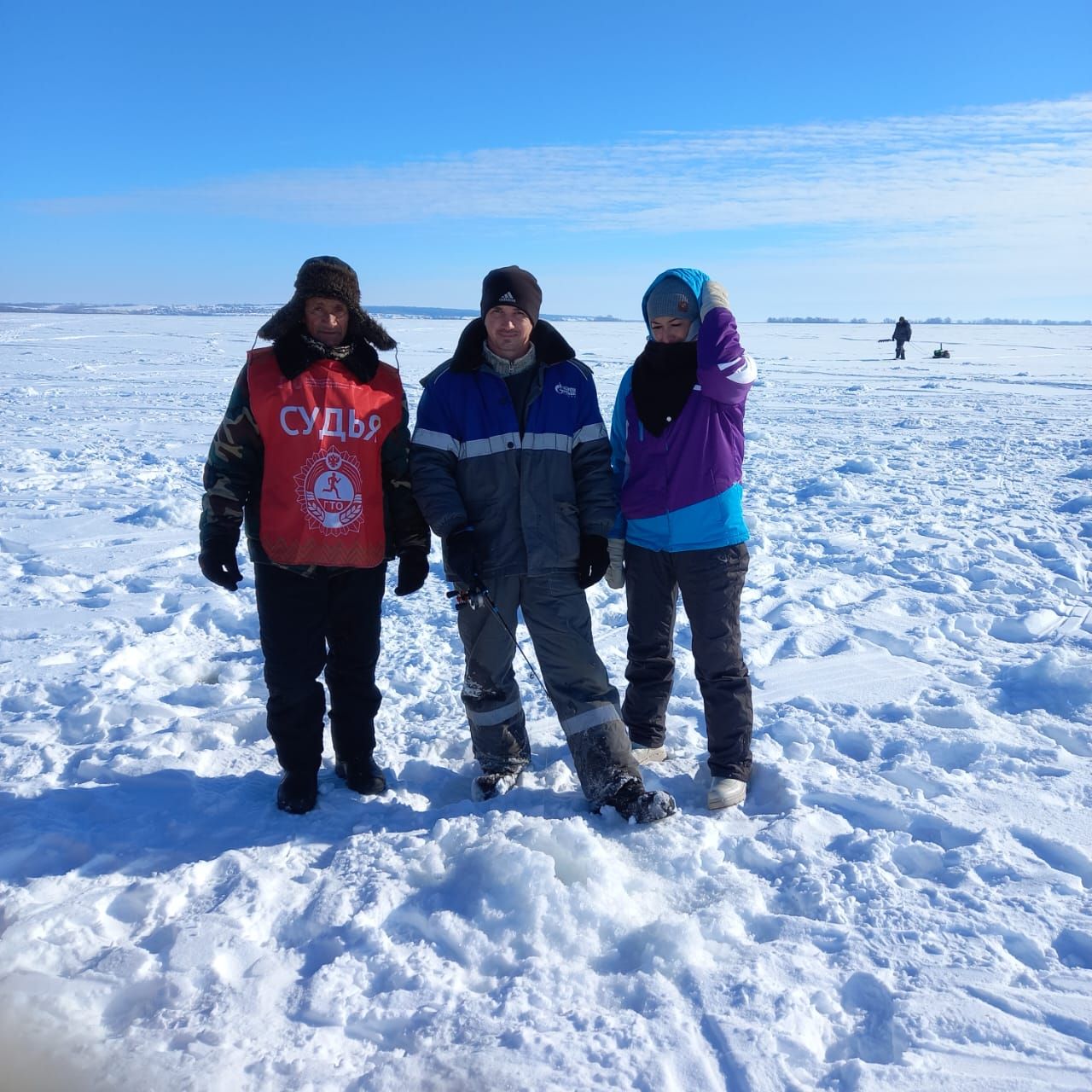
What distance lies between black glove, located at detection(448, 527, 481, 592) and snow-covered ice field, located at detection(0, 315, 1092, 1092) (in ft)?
2.53

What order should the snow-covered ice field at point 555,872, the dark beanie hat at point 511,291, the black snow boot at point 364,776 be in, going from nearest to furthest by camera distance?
the snow-covered ice field at point 555,872
the dark beanie hat at point 511,291
the black snow boot at point 364,776

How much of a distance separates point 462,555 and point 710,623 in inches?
34.0

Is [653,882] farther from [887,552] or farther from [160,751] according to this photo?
[887,552]

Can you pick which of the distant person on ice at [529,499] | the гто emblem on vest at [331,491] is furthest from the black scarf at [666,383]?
the гто emblem on vest at [331,491]

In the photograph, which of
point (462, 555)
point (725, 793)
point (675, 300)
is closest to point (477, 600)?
point (462, 555)

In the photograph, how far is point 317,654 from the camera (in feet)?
9.20

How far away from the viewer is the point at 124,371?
20.4 m

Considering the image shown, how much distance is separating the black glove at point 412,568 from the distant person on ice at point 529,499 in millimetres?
172

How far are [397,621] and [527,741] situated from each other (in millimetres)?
1710

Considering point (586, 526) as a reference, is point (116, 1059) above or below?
below

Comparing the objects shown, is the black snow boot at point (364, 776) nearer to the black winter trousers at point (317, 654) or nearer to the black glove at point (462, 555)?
the black winter trousers at point (317, 654)

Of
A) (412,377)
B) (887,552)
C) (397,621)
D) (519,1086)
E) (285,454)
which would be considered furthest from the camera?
(412,377)

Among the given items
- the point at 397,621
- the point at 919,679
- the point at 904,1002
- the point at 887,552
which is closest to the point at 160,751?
the point at 397,621

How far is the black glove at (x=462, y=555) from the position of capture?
270 cm
